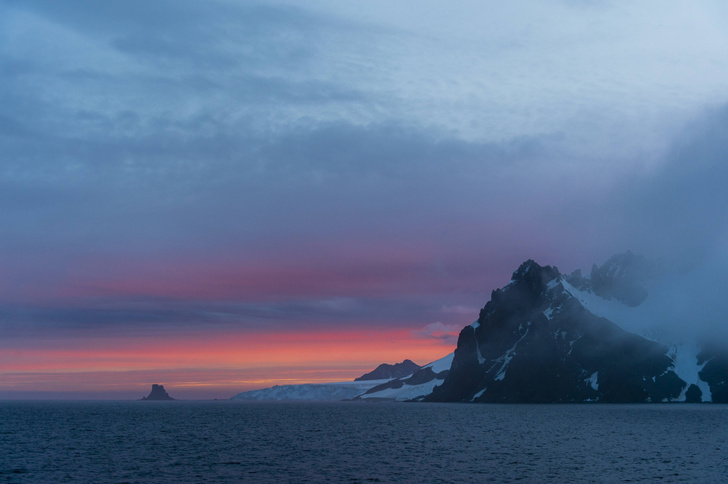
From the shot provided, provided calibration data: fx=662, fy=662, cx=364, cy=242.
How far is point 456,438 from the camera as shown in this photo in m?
131

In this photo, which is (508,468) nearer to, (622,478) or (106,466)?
(622,478)

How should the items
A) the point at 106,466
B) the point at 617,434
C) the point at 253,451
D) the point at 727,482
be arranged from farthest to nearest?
the point at 617,434 < the point at 253,451 < the point at 106,466 < the point at 727,482

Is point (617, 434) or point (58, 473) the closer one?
point (58, 473)

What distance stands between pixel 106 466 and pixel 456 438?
68.2m

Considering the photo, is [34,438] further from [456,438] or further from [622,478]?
[622,478]

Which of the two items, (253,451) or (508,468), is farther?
(253,451)

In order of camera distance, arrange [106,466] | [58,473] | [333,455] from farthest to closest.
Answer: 1. [333,455]
2. [106,466]
3. [58,473]

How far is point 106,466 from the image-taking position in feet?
293

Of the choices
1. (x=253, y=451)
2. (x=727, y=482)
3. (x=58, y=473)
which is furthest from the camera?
(x=253, y=451)

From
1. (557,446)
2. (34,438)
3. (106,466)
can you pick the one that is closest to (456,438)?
(557,446)

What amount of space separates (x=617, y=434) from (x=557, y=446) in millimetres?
34276

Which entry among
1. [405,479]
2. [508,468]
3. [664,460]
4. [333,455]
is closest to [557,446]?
[664,460]

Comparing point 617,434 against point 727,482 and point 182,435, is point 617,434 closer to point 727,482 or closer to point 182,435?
point 727,482

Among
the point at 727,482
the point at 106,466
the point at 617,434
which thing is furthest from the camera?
the point at 617,434
